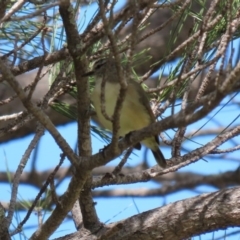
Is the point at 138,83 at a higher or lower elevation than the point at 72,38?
higher

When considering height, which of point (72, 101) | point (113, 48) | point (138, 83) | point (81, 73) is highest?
point (72, 101)

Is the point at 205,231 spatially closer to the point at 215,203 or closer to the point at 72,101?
the point at 215,203

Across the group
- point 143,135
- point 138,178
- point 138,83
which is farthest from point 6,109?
point 143,135

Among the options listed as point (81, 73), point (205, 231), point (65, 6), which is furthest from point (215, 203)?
point (65, 6)

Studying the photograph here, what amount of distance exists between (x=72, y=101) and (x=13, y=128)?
0.48 meters

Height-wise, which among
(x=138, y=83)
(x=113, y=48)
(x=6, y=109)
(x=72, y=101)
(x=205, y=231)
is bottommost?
(x=205, y=231)

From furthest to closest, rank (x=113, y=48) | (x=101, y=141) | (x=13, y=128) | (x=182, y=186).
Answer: (x=182, y=186) → (x=101, y=141) → (x=13, y=128) → (x=113, y=48)

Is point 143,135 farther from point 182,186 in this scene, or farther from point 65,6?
point 182,186

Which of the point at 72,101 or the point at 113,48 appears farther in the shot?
the point at 72,101

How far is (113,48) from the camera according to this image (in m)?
0.98

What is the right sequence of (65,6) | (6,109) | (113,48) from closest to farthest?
(113,48), (65,6), (6,109)

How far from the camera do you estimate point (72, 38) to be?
119 centimetres

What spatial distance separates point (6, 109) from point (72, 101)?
Answer: 56cm

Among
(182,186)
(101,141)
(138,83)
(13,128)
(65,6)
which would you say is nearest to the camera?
(65,6)
